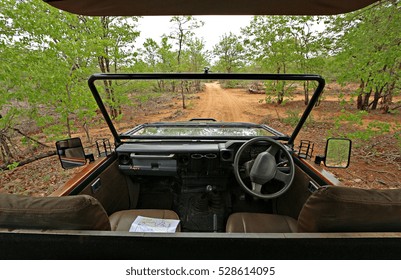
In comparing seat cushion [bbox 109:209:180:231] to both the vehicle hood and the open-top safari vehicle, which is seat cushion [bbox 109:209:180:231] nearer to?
the open-top safari vehicle

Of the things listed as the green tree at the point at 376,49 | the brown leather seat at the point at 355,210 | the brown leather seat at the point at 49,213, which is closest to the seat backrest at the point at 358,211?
the brown leather seat at the point at 355,210

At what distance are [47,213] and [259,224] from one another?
166cm

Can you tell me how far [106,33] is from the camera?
783cm

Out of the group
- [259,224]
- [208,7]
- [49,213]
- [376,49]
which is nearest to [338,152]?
[259,224]

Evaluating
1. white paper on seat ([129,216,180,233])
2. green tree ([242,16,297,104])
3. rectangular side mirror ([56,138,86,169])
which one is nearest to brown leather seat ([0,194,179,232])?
white paper on seat ([129,216,180,233])

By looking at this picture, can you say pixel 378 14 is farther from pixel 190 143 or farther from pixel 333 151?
pixel 190 143

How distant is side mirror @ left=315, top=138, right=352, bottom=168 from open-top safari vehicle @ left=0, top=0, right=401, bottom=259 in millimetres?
11

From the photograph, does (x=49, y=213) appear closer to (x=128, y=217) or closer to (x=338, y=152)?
(x=128, y=217)

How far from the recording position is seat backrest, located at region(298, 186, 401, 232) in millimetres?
905

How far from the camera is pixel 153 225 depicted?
5.78ft

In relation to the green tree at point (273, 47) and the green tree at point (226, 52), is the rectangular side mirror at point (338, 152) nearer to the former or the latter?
the green tree at point (273, 47)

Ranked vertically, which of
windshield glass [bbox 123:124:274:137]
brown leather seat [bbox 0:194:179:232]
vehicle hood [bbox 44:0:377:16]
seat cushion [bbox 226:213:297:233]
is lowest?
seat cushion [bbox 226:213:297:233]

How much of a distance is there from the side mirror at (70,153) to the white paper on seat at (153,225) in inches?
33.6

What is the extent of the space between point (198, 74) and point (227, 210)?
75.4 inches
